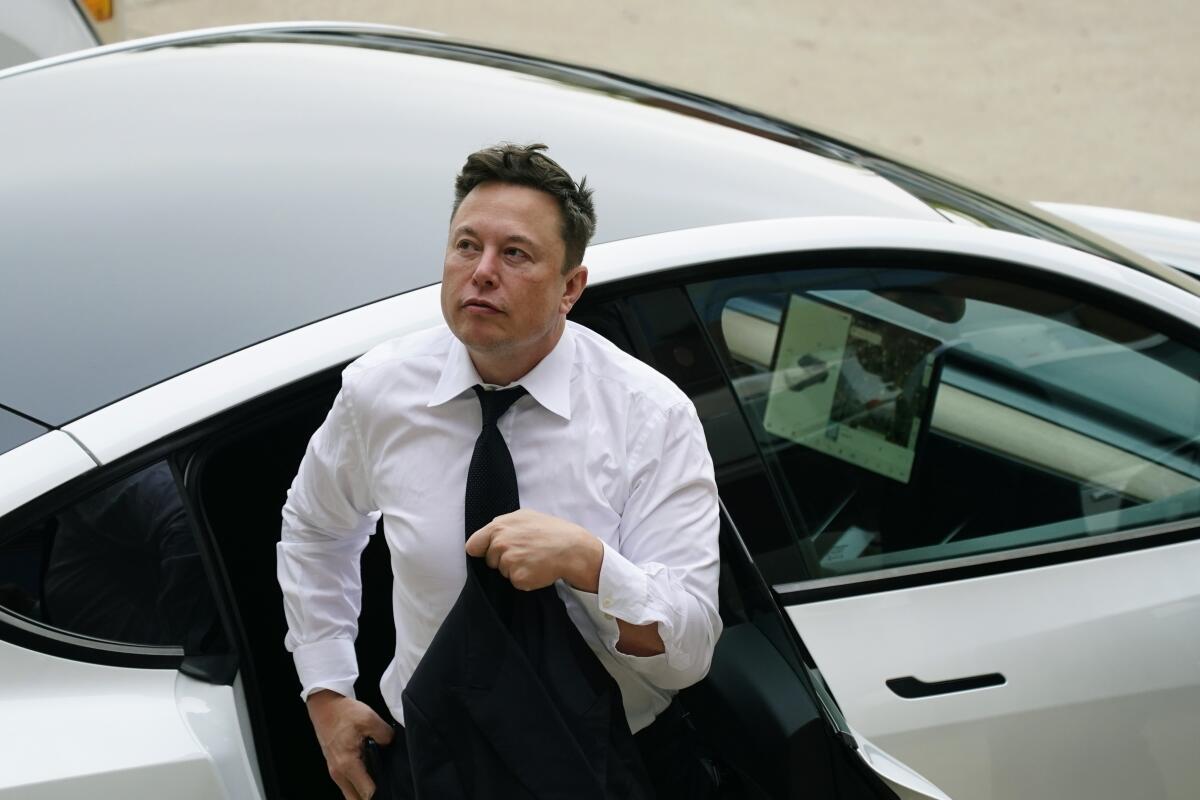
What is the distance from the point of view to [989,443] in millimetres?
2291

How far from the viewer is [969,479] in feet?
7.42

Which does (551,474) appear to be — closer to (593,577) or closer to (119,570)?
(593,577)

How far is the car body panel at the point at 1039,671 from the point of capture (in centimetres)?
198

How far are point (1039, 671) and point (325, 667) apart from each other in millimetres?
1044

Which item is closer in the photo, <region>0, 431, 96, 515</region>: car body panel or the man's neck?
<region>0, 431, 96, 515</region>: car body panel

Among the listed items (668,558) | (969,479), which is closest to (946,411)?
(969,479)

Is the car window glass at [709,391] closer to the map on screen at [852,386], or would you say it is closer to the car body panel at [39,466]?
the map on screen at [852,386]

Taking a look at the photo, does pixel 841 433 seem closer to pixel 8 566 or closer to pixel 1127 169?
pixel 8 566

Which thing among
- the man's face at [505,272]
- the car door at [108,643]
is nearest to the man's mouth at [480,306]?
the man's face at [505,272]

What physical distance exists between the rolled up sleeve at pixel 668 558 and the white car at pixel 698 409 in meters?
0.11

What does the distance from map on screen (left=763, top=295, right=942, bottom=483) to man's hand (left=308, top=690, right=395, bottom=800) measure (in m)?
0.74

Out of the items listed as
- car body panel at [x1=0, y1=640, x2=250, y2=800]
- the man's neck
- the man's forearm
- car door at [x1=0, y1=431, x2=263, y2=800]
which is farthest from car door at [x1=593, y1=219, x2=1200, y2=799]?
car body panel at [x1=0, y1=640, x2=250, y2=800]

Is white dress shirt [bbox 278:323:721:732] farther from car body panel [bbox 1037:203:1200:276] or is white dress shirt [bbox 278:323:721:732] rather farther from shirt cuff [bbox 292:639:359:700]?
car body panel [bbox 1037:203:1200:276]

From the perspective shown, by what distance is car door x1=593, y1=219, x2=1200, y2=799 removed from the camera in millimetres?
2002
